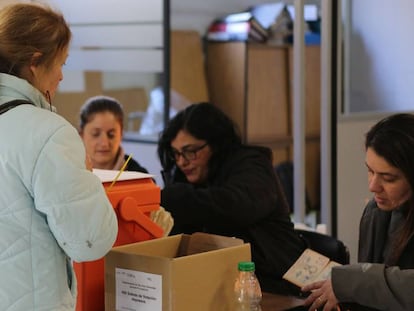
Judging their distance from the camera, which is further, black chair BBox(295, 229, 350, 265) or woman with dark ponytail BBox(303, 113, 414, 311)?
black chair BBox(295, 229, 350, 265)

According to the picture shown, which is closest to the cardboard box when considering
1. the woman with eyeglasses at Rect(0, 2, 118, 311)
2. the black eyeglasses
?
the woman with eyeglasses at Rect(0, 2, 118, 311)

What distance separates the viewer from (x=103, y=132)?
10.7ft

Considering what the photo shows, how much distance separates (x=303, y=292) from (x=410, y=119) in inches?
21.3

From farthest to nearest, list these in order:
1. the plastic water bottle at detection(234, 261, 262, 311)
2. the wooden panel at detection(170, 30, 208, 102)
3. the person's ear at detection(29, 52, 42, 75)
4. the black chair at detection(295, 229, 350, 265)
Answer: the wooden panel at detection(170, 30, 208, 102), the black chair at detection(295, 229, 350, 265), the plastic water bottle at detection(234, 261, 262, 311), the person's ear at detection(29, 52, 42, 75)

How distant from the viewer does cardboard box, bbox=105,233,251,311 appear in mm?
1562

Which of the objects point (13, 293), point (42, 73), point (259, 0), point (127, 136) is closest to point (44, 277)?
point (13, 293)

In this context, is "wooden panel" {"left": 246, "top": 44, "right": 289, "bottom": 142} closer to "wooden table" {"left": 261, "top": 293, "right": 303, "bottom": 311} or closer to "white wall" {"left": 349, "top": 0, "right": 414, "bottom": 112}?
"white wall" {"left": 349, "top": 0, "right": 414, "bottom": 112}

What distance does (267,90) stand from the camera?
5238 millimetres

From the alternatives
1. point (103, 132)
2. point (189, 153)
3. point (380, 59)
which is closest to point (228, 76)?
point (380, 59)

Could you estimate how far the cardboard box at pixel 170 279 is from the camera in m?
1.56

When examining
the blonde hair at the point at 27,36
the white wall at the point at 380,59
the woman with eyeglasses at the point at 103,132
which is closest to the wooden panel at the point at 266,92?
the white wall at the point at 380,59

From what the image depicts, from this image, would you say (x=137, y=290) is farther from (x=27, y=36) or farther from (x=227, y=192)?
(x=227, y=192)

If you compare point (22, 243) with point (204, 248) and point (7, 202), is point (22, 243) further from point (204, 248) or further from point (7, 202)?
point (204, 248)

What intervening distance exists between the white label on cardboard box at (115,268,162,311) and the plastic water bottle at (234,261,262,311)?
197 millimetres
